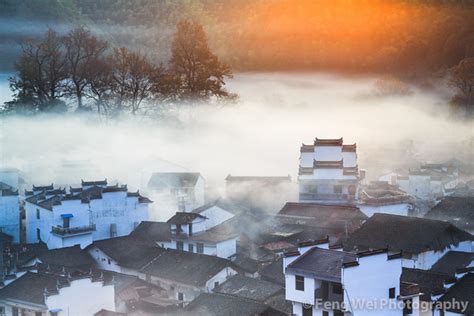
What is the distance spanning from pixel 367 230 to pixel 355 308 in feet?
12.8

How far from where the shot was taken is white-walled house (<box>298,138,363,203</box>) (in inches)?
542

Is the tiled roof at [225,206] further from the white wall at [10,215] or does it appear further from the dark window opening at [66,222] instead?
the white wall at [10,215]

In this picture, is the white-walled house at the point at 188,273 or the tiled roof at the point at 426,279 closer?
the tiled roof at the point at 426,279

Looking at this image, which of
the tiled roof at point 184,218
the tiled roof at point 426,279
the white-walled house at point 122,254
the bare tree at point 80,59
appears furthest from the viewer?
the bare tree at point 80,59

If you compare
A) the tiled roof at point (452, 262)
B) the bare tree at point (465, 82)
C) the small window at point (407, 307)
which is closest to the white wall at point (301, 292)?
the small window at point (407, 307)

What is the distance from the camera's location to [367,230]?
1113 cm

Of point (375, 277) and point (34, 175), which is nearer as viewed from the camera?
point (375, 277)

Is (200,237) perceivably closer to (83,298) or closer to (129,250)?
(129,250)

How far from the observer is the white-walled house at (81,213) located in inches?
465

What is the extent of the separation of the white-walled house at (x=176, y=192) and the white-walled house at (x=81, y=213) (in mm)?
1110

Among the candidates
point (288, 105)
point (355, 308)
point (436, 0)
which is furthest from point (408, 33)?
point (355, 308)

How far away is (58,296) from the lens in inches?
319

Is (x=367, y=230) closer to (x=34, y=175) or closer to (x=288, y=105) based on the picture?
(x=34, y=175)

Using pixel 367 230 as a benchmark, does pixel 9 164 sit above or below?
above
